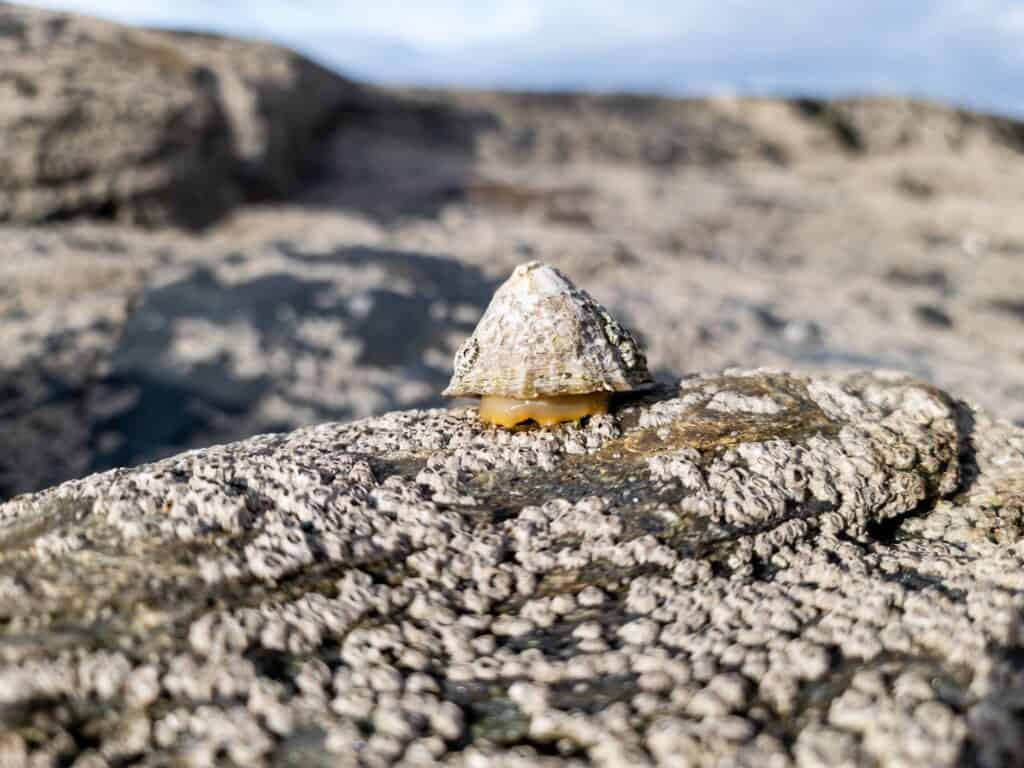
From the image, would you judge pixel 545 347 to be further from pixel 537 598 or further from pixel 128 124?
pixel 128 124

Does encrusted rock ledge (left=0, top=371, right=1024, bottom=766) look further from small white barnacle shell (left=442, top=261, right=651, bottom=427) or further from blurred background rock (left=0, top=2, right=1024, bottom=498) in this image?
blurred background rock (left=0, top=2, right=1024, bottom=498)

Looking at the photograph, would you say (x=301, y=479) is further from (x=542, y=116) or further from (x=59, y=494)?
(x=542, y=116)

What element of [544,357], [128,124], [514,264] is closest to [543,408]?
[544,357]

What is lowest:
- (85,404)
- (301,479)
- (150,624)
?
(85,404)

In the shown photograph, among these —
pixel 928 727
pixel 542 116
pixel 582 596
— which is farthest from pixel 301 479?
pixel 542 116

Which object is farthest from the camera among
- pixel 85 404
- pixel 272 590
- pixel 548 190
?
pixel 548 190

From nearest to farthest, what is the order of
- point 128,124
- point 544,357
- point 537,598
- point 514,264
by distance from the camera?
point 537,598
point 544,357
point 514,264
point 128,124
